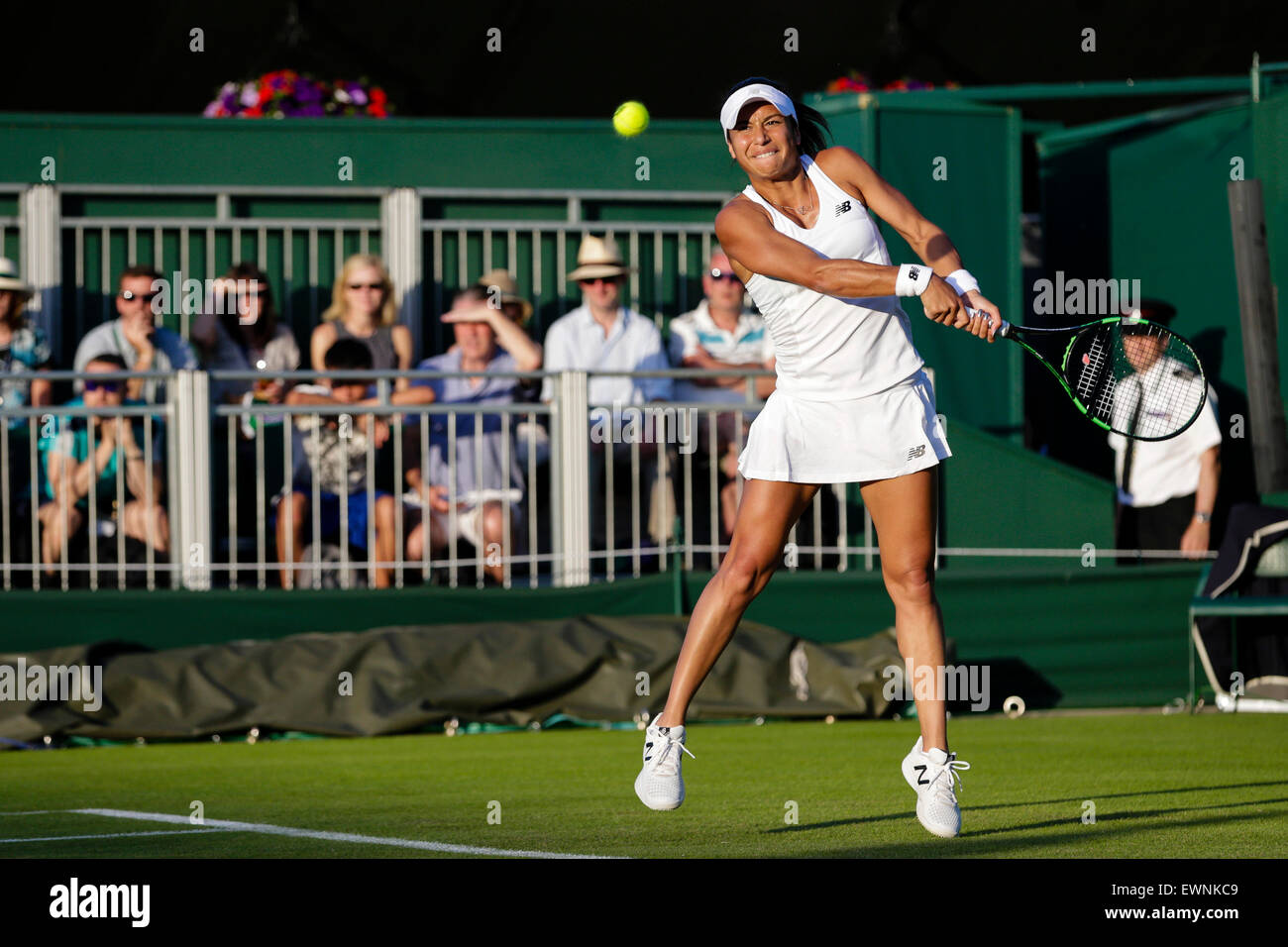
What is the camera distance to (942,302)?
505 centimetres

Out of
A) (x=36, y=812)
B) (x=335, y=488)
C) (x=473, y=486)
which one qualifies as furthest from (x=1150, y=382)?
(x=335, y=488)

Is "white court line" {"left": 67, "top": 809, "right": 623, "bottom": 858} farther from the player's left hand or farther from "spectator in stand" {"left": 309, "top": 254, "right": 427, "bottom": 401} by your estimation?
"spectator in stand" {"left": 309, "top": 254, "right": 427, "bottom": 401}

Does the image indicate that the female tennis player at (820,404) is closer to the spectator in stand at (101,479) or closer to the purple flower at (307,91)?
the spectator in stand at (101,479)

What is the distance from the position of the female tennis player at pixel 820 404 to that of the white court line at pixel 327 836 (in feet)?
2.37

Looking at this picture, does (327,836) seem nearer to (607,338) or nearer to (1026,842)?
(1026,842)

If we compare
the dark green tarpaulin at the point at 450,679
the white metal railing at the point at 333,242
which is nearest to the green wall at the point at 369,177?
the white metal railing at the point at 333,242

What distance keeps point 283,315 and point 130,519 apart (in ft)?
10.5

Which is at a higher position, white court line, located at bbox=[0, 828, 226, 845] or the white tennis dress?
the white tennis dress

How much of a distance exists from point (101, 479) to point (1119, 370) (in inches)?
253

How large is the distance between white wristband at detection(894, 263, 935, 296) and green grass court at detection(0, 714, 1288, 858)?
1.45m

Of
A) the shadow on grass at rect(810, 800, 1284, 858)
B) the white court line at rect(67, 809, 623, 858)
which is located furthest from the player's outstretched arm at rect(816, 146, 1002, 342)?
the white court line at rect(67, 809, 623, 858)

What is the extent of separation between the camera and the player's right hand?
5047 mm

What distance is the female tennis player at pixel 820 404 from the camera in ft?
18.0
